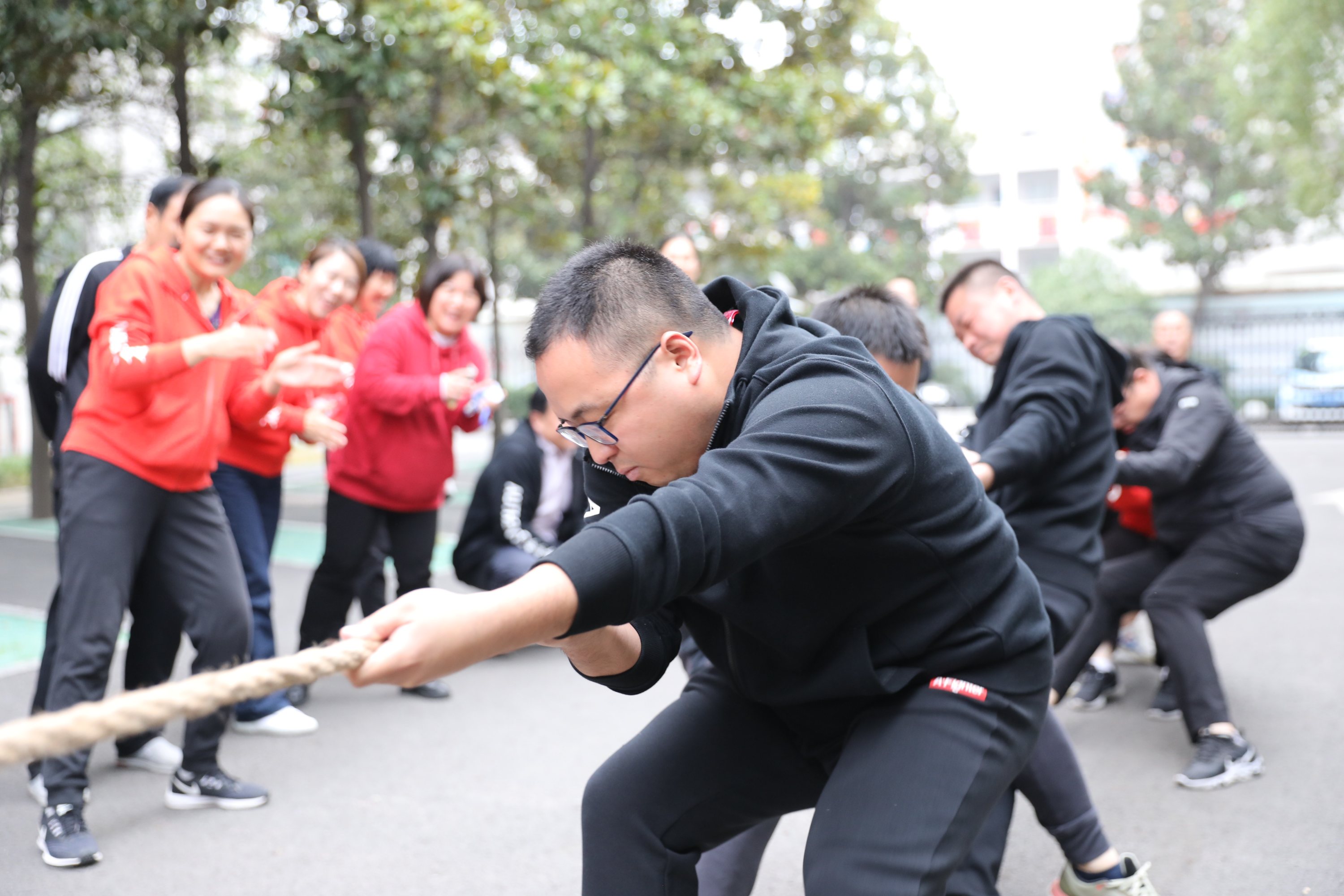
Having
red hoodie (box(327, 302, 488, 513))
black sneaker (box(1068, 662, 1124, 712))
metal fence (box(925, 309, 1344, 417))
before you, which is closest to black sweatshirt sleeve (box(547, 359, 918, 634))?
red hoodie (box(327, 302, 488, 513))

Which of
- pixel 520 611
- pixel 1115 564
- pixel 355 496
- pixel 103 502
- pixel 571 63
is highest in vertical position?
pixel 571 63

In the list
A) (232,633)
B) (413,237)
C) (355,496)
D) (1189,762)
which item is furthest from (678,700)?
(413,237)

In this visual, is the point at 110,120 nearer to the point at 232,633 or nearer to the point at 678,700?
the point at 232,633

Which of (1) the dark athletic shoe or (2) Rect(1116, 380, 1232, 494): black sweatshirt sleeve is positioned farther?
(1) the dark athletic shoe

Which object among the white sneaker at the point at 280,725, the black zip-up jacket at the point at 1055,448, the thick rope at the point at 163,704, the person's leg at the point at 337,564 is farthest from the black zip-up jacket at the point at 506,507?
the thick rope at the point at 163,704

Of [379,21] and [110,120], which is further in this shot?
[110,120]

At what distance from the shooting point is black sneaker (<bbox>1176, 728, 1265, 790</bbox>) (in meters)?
4.11

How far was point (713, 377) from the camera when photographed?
1.89 meters

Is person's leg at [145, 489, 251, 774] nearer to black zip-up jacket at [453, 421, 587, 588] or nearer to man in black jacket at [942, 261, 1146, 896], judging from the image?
black zip-up jacket at [453, 421, 587, 588]

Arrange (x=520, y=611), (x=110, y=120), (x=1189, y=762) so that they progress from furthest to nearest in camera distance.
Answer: (x=110, y=120) < (x=1189, y=762) < (x=520, y=611)

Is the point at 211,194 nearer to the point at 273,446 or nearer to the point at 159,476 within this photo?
the point at 159,476

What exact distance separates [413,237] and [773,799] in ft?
34.5

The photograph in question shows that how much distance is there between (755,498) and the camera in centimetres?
150

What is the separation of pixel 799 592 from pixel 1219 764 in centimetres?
299
